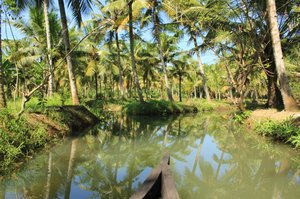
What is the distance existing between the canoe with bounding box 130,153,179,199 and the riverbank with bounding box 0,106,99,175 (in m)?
3.63

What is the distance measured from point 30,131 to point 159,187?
5.35 m

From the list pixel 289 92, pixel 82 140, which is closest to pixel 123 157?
pixel 82 140

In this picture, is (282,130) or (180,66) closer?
(282,130)

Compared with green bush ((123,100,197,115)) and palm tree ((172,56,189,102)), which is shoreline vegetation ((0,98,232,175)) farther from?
palm tree ((172,56,189,102))

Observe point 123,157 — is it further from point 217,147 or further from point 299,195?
point 299,195

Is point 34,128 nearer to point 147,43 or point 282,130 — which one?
point 282,130

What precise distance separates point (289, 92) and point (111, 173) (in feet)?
29.1

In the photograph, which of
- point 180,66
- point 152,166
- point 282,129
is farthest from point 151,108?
point 152,166

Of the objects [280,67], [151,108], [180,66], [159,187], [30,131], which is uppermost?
[180,66]

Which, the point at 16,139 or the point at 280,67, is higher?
the point at 280,67

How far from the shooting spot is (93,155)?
729 cm

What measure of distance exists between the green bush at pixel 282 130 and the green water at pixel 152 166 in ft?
1.19

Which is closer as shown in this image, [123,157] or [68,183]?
[68,183]

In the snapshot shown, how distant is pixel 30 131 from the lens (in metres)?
7.48
